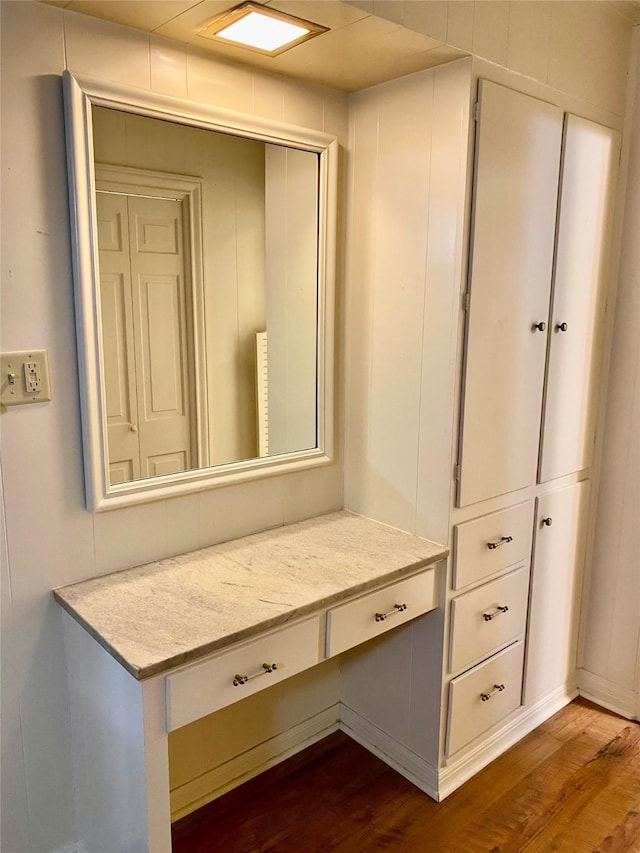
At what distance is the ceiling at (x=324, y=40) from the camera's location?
4.49 ft

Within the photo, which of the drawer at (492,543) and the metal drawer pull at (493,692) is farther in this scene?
the metal drawer pull at (493,692)

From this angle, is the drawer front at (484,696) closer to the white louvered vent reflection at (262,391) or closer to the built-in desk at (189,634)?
the built-in desk at (189,634)

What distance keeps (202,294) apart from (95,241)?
319 millimetres


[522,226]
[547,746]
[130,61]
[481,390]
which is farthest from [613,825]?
[130,61]

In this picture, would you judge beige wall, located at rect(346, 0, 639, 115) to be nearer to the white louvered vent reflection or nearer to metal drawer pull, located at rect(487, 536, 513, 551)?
the white louvered vent reflection

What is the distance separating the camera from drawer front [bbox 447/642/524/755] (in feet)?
6.39

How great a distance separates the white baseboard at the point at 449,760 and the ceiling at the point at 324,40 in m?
1.94

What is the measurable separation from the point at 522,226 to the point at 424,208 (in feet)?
0.98

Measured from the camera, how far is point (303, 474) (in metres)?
1.99

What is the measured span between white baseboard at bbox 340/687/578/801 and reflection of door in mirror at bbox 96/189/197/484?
44.0 inches

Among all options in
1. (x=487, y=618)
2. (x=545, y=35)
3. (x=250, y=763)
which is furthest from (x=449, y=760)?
(x=545, y=35)

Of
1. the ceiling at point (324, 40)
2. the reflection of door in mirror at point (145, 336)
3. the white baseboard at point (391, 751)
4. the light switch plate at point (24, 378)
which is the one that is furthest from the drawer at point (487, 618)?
the ceiling at point (324, 40)

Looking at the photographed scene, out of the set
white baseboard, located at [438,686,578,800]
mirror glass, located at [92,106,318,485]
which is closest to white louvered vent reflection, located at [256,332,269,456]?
mirror glass, located at [92,106,318,485]

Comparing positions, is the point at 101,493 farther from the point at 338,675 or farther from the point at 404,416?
the point at 338,675
